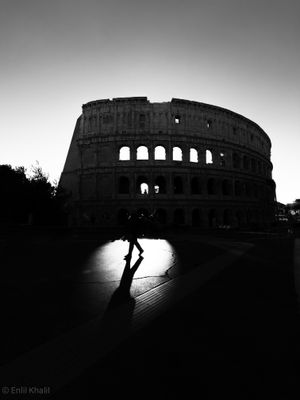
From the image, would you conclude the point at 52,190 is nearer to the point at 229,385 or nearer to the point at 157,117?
the point at 157,117

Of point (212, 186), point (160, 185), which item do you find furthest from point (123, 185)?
point (212, 186)

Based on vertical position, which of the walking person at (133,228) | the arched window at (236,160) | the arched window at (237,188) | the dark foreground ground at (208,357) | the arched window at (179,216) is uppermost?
the arched window at (236,160)

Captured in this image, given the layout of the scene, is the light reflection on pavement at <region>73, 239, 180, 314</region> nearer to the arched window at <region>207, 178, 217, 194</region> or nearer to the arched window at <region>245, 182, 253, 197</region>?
the arched window at <region>207, 178, 217, 194</region>

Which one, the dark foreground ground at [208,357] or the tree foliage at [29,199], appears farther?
the tree foliage at [29,199]

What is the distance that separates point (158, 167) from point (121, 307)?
31904 mm

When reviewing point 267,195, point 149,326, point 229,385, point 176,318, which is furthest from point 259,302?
point 267,195

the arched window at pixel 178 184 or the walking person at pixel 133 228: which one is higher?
the arched window at pixel 178 184

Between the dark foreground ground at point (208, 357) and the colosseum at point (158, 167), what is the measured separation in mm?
29997

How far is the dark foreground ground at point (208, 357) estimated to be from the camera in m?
1.92

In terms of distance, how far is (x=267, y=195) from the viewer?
45906 mm

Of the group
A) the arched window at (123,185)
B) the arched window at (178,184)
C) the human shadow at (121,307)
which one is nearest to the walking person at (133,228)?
the human shadow at (121,307)

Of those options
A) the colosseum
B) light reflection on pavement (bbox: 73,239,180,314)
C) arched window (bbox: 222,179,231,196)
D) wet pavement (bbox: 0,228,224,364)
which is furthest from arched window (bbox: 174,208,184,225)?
light reflection on pavement (bbox: 73,239,180,314)

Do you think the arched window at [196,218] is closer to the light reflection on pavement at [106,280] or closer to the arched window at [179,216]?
the arched window at [179,216]

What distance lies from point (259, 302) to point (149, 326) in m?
2.04
